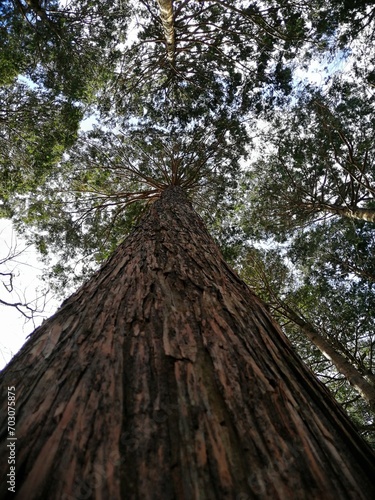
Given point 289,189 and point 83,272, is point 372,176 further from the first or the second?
point 83,272

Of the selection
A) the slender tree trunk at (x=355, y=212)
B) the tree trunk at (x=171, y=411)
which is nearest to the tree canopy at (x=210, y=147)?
the slender tree trunk at (x=355, y=212)

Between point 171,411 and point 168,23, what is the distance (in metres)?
7.20

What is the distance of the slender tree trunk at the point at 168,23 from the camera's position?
18.2 ft

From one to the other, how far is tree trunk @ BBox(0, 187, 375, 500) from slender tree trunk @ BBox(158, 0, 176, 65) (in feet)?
19.4

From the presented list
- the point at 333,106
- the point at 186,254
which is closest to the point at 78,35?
the point at 333,106

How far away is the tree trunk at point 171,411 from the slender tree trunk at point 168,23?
19.4ft

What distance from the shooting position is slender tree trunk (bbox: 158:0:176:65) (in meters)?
5.55

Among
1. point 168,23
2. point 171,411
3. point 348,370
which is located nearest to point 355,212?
point 348,370

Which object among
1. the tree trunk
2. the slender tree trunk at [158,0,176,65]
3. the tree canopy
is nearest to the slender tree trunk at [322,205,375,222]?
the tree canopy

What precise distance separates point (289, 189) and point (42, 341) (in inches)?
366

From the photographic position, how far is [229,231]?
9766mm

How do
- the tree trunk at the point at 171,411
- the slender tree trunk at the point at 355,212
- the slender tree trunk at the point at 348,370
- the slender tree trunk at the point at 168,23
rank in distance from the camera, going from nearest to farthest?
the tree trunk at the point at 171,411
the slender tree trunk at the point at 348,370
the slender tree trunk at the point at 168,23
the slender tree trunk at the point at 355,212

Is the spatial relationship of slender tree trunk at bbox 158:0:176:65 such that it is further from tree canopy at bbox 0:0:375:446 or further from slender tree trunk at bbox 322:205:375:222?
slender tree trunk at bbox 322:205:375:222

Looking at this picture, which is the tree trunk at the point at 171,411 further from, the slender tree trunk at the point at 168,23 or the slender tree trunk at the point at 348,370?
the slender tree trunk at the point at 168,23
